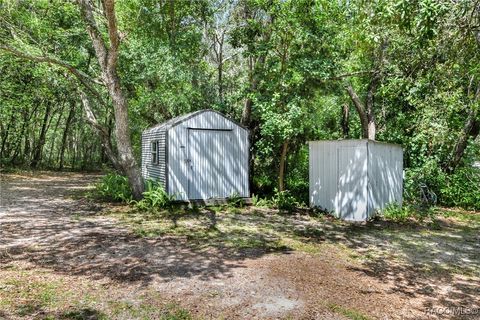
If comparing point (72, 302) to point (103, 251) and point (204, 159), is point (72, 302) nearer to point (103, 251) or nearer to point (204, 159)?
point (103, 251)

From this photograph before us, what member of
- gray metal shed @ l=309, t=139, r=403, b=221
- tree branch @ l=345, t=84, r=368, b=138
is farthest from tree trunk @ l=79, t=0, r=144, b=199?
tree branch @ l=345, t=84, r=368, b=138

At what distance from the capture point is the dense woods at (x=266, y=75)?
909 cm

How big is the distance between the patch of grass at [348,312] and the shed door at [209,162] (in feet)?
23.1

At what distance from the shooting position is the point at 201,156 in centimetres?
1070

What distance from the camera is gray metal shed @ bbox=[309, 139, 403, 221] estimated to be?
895 centimetres

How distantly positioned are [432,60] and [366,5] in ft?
5.21

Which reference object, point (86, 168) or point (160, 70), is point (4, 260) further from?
point (86, 168)

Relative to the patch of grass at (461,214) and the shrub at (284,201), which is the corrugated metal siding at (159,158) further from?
the patch of grass at (461,214)

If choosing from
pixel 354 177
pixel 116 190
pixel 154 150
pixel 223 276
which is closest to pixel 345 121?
pixel 354 177

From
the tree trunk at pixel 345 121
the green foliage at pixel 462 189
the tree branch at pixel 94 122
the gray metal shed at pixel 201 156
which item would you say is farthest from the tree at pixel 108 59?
the green foliage at pixel 462 189

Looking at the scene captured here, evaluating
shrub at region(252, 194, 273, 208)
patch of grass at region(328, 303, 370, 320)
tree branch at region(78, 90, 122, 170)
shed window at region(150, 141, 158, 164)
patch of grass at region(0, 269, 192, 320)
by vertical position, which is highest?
tree branch at region(78, 90, 122, 170)

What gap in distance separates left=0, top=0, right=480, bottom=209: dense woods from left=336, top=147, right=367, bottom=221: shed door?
165cm

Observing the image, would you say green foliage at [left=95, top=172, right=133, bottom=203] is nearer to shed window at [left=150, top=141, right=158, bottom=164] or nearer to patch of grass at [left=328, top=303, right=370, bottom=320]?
shed window at [left=150, top=141, right=158, bottom=164]

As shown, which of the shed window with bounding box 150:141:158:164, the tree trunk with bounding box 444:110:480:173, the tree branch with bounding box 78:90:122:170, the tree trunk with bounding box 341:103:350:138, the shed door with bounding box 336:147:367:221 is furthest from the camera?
the tree trunk with bounding box 341:103:350:138
